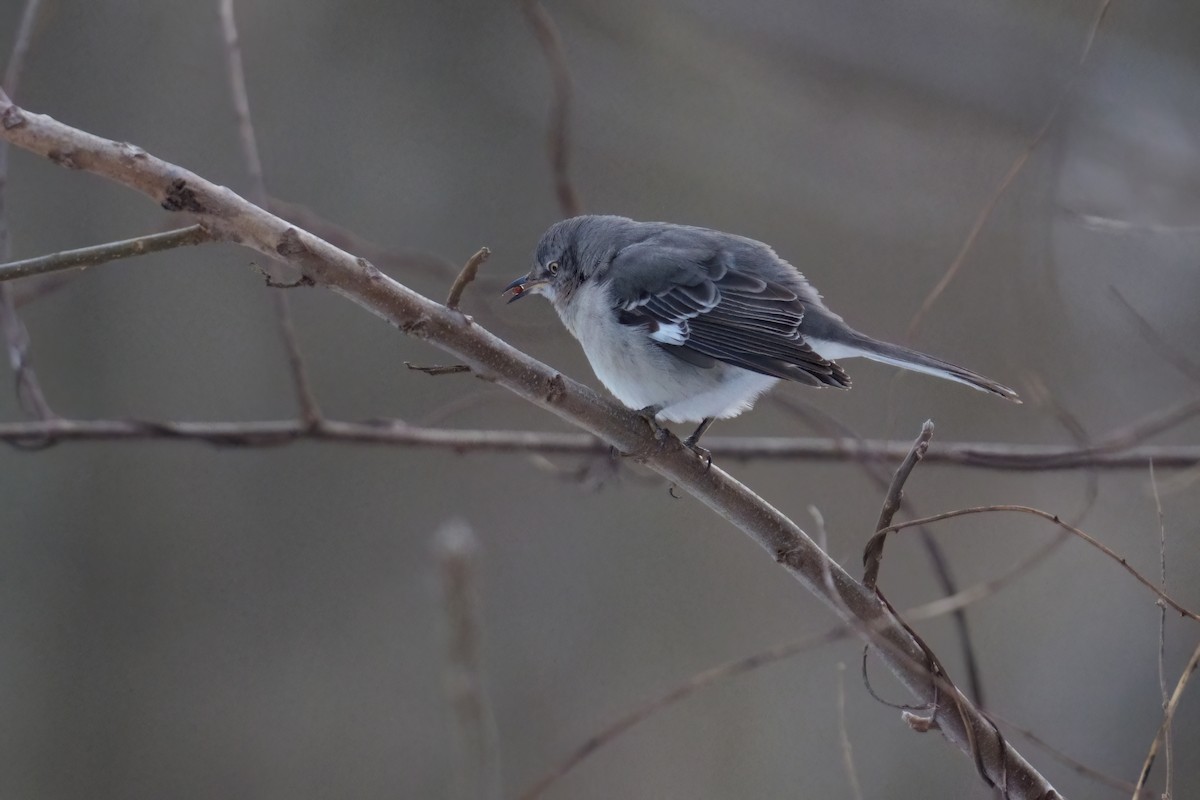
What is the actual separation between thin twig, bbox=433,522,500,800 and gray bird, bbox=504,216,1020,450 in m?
1.09

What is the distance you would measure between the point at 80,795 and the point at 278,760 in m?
0.73

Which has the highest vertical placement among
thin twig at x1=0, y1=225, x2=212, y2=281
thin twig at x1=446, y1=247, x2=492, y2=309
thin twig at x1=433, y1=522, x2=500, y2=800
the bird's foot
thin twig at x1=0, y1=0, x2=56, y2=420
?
thin twig at x1=0, y1=0, x2=56, y2=420

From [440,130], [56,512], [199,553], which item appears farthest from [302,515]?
[440,130]

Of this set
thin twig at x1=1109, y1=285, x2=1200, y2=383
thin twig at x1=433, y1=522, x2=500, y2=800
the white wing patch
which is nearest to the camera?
thin twig at x1=433, y1=522, x2=500, y2=800

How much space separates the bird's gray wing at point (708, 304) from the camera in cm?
225

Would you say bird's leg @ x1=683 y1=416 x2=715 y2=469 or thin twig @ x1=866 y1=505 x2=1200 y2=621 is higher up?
bird's leg @ x1=683 y1=416 x2=715 y2=469

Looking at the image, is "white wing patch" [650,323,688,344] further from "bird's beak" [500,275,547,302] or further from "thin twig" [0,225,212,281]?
"thin twig" [0,225,212,281]

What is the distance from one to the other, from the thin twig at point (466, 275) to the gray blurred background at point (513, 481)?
7.46ft

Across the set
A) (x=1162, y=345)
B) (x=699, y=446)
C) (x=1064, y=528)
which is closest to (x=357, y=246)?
(x=699, y=446)

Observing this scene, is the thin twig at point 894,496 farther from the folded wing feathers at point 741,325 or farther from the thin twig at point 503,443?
the thin twig at point 503,443

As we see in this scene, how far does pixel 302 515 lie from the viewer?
3885mm

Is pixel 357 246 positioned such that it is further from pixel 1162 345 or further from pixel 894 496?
pixel 1162 345

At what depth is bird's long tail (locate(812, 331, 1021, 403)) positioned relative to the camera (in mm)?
1967

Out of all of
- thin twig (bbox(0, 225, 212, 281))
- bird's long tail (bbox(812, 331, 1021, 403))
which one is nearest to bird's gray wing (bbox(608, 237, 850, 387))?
bird's long tail (bbox(812, 331, 1021, 403))
